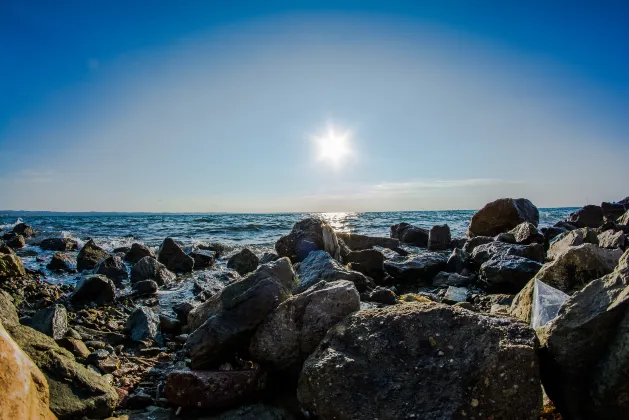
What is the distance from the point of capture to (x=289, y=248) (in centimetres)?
1061

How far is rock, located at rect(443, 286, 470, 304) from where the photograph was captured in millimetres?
6371

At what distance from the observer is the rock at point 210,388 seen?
2.95 m

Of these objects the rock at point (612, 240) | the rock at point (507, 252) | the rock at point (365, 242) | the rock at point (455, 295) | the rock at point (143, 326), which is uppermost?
the rock at point (612, 240)

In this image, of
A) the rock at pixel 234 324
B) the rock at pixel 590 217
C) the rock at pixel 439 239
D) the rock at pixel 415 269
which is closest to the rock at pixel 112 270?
the rock at pixel 234 324

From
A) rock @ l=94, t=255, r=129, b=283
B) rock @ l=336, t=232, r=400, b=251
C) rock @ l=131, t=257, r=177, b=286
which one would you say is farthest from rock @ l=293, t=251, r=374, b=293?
rock @ l=336, t=232, r=400, b=251

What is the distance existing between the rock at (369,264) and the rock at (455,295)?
5.71ft

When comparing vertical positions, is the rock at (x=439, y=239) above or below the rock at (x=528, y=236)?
below

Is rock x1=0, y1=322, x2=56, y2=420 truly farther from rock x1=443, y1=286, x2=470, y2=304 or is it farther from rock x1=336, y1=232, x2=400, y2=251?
rock x1=336, y1=232, x2=400, y2=251

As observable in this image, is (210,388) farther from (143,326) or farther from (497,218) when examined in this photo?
(497,218)

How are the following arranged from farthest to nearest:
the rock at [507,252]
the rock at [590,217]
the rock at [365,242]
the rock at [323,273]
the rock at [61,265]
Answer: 1. the rock at [590,217]
2. the rock at [365,242]
3. the rock at [61,265]
4. the rock at [507,252]
5. the rock at [323,273]

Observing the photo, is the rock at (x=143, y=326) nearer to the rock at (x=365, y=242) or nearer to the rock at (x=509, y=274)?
the rock at (x=509, y=274)

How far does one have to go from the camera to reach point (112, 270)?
8797 millimetres

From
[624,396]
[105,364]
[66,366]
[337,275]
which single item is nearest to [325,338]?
[624,396]

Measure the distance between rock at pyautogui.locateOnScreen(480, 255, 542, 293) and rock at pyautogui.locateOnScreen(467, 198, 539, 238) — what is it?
9129mm
